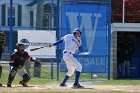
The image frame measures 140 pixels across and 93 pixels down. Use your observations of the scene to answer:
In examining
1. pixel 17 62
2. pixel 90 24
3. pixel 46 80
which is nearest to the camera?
pixel 17 62

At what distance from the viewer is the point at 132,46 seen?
25844mm

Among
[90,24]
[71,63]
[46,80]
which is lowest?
[46,80]

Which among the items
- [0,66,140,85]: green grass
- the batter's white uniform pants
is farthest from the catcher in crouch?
[0,66,140,85]: green grass

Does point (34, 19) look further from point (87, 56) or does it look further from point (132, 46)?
point (132, 46)

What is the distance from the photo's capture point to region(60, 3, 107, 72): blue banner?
21.7m

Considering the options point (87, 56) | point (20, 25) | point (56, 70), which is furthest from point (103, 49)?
point (20, 25)

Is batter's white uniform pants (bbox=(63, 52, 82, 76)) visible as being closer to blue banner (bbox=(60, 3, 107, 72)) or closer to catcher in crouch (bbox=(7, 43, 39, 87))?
catcher in crouch (bbox=(7, 43, 39, 87))

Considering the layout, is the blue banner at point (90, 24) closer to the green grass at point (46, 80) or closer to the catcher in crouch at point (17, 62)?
the green grass at point (46, 80)

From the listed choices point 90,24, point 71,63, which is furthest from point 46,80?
point 71,63

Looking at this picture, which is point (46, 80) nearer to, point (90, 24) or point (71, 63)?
point (90, 24)

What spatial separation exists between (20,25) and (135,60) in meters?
6.81

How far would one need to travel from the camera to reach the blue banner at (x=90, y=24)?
21.7 m

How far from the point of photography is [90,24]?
21828 millimetres

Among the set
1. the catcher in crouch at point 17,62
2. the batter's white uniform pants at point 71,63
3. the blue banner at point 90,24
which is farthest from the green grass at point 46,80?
the batter's white uniform pants at point 71,63
